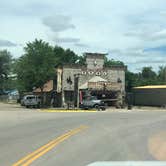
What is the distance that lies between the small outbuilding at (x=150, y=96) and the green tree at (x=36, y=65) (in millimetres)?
15634

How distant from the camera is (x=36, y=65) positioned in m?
64.6

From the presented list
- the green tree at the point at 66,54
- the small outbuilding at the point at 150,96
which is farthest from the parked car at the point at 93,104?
the green tree at the point at 66,54

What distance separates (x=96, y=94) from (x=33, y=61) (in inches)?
407

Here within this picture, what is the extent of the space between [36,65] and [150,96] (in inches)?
723

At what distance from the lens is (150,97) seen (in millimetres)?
69125

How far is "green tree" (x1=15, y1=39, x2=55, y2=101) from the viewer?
63656 millimetres

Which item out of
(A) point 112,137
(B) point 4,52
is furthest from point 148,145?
(B) point 4,52

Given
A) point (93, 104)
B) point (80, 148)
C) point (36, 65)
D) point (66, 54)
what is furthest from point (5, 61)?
point (80, 148)

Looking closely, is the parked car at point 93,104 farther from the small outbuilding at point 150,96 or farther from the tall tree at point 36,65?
the small outbuilding at point 150,96

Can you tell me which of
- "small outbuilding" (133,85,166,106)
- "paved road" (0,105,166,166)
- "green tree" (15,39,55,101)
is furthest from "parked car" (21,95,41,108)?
"paved road" (0,105,166,166)

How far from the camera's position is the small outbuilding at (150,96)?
65.8m

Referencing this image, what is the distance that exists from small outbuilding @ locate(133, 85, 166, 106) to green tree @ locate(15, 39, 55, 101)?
15634 millimetres

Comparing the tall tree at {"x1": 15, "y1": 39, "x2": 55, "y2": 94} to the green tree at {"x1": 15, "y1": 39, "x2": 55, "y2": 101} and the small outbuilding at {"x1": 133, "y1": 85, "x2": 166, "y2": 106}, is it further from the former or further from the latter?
the small outbuilding at {"x1": 133, "y1": 85, "x2": 166, "y2": 106}

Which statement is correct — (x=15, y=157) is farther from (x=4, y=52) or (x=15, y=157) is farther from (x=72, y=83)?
(x=4, y=52)
